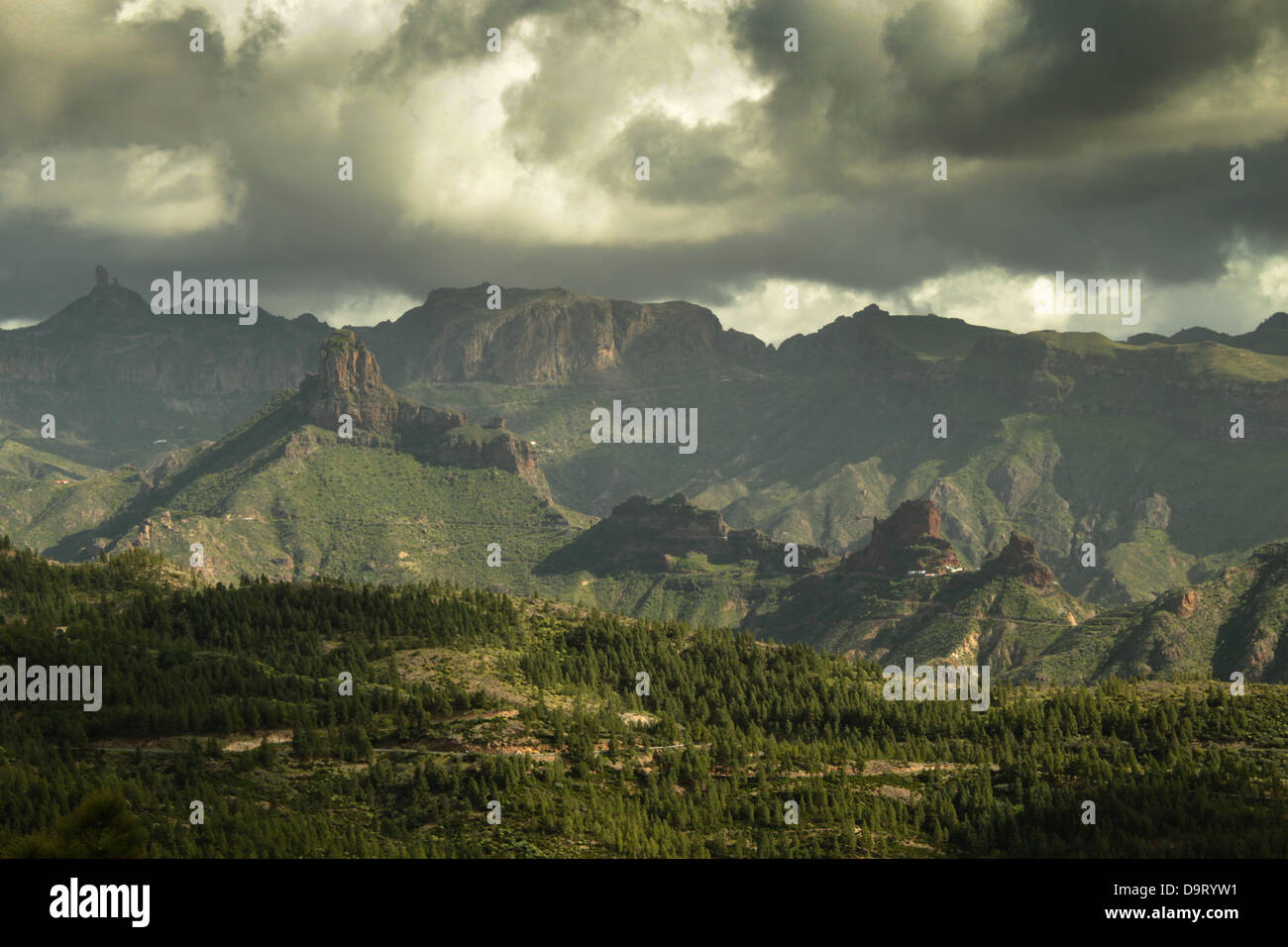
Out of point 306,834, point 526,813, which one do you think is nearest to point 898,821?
point 526,813

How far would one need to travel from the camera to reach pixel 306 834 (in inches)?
6334

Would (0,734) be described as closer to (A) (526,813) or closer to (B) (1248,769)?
(A) (526,813)
